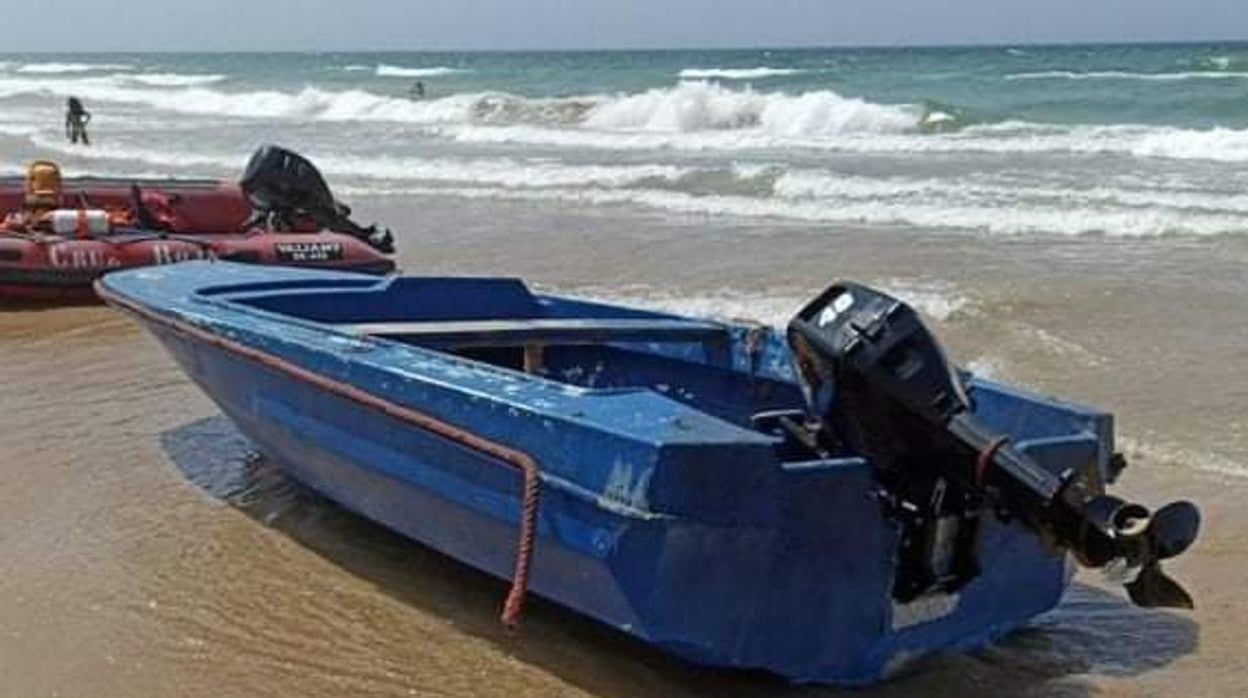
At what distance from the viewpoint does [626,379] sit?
586cm

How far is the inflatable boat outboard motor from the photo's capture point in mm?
3408

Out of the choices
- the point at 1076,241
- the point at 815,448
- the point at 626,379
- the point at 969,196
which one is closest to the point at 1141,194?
the point at 969,196

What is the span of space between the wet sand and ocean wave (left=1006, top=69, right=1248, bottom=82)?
3725cm

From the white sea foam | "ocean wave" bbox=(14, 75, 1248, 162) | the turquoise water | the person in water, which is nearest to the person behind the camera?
the white sea foam

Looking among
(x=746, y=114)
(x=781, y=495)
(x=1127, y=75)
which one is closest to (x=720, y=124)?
(x=746, y=114)

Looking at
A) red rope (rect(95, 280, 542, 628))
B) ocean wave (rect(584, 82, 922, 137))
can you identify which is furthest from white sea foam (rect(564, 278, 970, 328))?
ocean wave (rect(584, 82, 922, 137))

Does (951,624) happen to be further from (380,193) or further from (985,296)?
(380,193)

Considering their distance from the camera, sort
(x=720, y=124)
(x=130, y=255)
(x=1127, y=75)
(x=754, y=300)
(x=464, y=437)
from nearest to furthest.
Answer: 1. (x=464, y=437)
2. (x=754, y=300)
3. (x=130, y=255)
4. (x=720, y=124)
5. (x=1127, y=75)

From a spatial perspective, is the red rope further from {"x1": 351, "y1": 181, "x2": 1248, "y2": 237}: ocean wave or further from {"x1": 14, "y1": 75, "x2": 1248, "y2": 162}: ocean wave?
{"x1": 14, "y1": 75, "x2": 1248, "y2": 162}: ocean wave

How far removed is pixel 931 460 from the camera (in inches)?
146

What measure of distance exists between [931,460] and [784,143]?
23.8m

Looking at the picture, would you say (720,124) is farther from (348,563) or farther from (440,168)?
(348,563)

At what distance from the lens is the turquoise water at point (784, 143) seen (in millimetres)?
16156

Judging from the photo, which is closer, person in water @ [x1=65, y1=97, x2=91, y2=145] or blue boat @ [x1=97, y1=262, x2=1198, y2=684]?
blue boat @ [x1=97, y1=262, x2=1198, y2=684]
